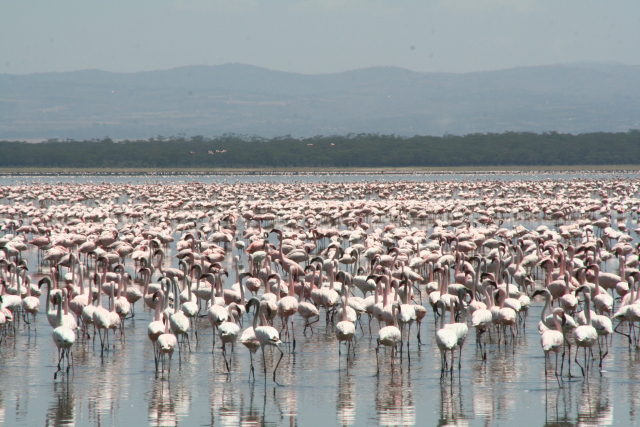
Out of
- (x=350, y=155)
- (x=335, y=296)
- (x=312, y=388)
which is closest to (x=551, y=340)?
(x=312, y=388)

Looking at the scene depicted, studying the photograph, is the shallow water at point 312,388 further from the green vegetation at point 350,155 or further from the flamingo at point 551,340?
the green vegetation at point 350,155

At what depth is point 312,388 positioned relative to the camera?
1173cm

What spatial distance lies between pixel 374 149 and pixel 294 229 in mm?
103625

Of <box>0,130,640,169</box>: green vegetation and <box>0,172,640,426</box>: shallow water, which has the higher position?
<box>0,130,640,169</box>: green vegetation

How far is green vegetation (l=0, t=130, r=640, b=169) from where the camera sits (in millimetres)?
128000

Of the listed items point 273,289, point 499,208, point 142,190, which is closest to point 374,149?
point 142,190

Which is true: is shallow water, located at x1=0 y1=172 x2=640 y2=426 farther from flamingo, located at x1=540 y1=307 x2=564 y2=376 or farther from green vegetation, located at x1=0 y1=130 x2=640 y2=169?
green vegetation, located at x1=0 y1=130 x2=640 y2=169

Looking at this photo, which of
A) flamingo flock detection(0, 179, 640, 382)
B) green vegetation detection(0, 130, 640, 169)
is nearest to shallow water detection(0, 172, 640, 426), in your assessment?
flamingo flock detection(0, 179, 640, 382)

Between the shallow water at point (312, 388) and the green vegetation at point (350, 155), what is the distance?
368ft

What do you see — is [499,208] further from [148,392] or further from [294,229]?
[148,392]

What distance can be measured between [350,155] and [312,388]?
120959 millimetres

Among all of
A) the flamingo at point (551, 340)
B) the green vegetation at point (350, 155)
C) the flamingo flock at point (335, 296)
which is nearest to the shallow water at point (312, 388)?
the flamingo flock at point (335, 296)

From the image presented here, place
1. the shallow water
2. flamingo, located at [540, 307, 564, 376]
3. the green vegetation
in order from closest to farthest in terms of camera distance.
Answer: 1. the shallow water
2. flamingo, located at [540, 307, 564, 376]
3. the green vegetation

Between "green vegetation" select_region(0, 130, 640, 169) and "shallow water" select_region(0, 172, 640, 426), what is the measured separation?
112 m
